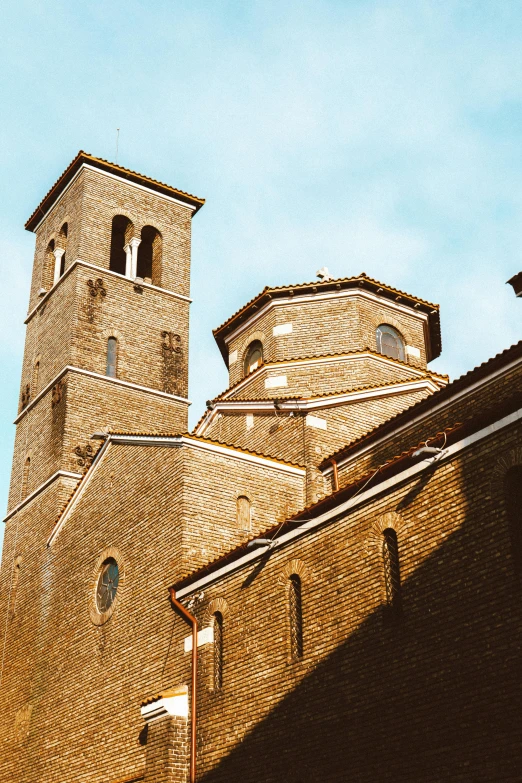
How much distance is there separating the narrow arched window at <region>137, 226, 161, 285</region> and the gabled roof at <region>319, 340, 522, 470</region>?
41.9 feet

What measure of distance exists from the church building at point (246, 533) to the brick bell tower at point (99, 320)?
0.08 m

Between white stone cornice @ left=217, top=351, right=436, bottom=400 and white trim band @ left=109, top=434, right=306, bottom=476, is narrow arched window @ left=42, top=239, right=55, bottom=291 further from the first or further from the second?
white trim band @ left=109, top=434, right=306, bottom=476

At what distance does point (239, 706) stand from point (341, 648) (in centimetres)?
257

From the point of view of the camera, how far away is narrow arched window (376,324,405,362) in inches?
959

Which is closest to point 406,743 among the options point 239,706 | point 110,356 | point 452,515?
point 452,515

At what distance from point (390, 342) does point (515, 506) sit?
1363 centimetres

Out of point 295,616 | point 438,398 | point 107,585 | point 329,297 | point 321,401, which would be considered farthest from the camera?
point 329,297

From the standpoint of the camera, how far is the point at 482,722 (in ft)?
34.7

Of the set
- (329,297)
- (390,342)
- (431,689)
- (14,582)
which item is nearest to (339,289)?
(329,297)

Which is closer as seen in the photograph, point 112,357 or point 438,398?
point 438,398

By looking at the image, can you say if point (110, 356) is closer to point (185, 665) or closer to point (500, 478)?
point (185, 665)

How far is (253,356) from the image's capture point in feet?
83.2

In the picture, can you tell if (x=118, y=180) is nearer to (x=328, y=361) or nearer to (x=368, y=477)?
(x=328, y=361)

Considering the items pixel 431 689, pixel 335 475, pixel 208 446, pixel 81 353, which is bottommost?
pixel 431 689
